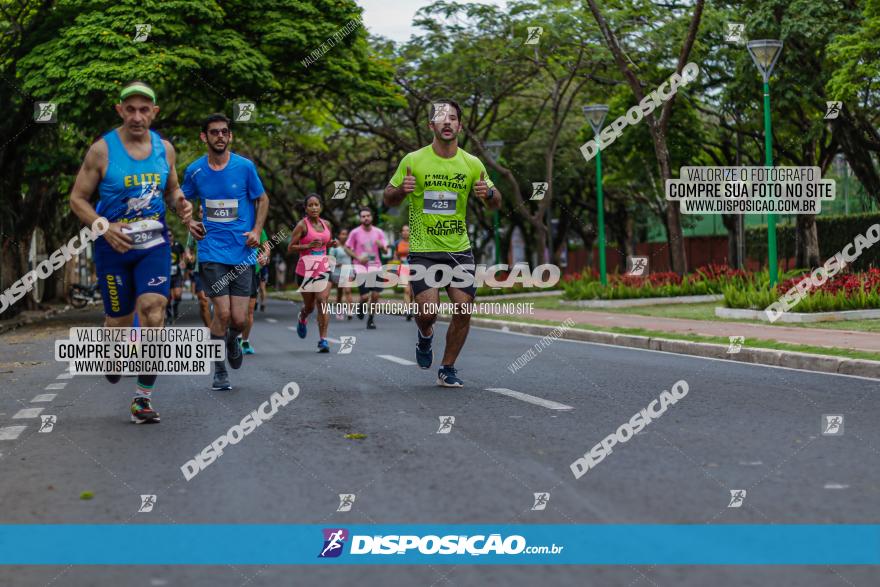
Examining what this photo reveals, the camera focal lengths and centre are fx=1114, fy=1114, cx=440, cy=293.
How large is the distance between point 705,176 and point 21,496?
2729 cm

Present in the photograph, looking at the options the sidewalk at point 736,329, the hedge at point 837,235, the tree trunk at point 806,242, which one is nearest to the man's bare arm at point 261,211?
the sidewalk at point 736,329

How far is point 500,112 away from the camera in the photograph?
39938 millimetres

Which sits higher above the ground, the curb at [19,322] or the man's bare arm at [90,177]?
the man's bare arm at [90,177]

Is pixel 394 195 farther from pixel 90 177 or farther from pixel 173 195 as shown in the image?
pixel 90 177

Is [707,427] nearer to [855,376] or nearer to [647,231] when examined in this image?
[855,376]

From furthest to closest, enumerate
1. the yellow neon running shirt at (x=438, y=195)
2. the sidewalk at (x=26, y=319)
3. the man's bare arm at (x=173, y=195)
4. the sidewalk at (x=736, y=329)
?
the sidewalk at (x=26, y=319), the sidewalk at (x=736, y=329), the yellow neon running shirt at (x=438, y=195), the man's bare arm at (x=173, y=195)

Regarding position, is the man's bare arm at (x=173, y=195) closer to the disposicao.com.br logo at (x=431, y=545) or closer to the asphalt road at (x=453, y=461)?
the asphalt road at (x=453, y=461)

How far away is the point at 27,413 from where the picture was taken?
8344mm

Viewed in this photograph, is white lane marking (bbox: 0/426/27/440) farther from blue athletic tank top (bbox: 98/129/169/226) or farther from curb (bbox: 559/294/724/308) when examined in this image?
curb (bbox: 559/294/724/308)

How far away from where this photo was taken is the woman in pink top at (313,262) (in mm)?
13430

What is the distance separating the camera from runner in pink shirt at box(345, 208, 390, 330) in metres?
18.3

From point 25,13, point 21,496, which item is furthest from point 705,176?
point 21,496

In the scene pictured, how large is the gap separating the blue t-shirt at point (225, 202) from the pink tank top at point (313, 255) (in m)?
3.83

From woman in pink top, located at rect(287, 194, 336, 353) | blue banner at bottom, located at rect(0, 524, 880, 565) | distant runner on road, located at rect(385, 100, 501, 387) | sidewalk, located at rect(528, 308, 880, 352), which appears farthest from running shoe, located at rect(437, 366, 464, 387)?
blue banner at bottom, located at rect(0, 524, 880, 565)
